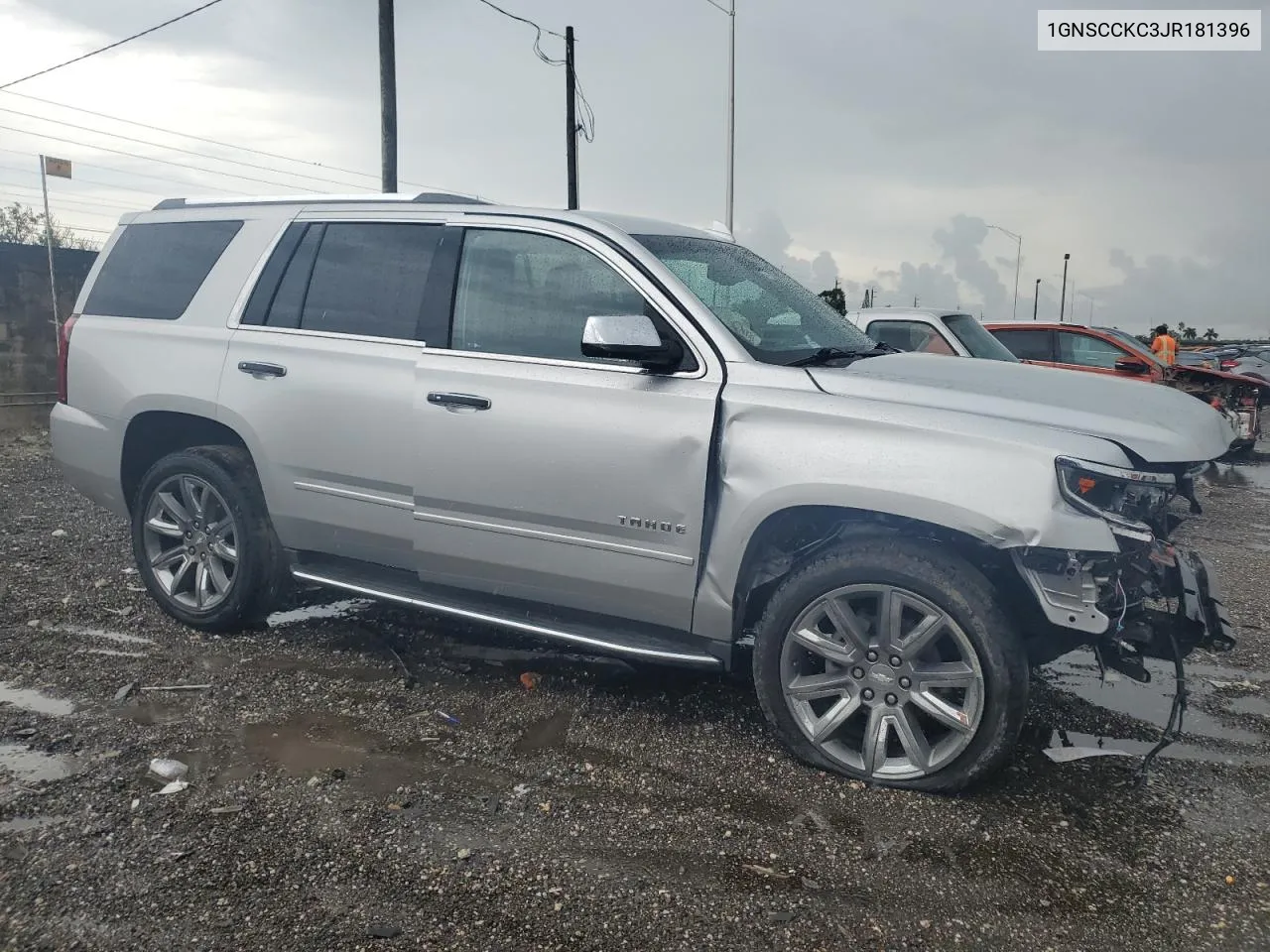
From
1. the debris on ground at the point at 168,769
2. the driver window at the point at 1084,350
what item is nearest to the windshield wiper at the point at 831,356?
the debris on ground at the point at 168,769

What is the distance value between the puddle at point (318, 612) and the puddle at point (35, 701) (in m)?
1.18

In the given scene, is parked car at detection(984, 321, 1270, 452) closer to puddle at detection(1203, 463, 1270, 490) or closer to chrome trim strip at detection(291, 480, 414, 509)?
puddle at detection(1203, 463, 1270, 490)

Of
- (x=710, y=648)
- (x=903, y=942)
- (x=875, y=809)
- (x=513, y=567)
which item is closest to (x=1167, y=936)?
(x=903, y=942)

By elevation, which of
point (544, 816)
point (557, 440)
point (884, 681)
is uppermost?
point (557, 440)

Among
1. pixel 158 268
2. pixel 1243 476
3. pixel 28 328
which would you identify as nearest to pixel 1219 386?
pixel 1243 476

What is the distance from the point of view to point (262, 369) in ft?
15.5

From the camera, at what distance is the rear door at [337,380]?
14.4ft

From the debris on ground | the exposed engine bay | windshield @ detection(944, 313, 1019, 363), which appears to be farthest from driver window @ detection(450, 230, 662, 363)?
the exposed engine bay

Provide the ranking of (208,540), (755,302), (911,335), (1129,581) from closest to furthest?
(1129,581), (755,302), (208,540), (911,335)

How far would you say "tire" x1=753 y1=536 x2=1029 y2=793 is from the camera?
334cm

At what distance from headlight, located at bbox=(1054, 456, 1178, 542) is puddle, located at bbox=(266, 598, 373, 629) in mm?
3774

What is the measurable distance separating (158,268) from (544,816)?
12.0 ft

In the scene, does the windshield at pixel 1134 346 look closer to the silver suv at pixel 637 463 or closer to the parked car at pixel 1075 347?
the parked car at pixel 1075 347

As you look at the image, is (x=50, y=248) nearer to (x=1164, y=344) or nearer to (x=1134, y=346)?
(x=1134, y=346)
